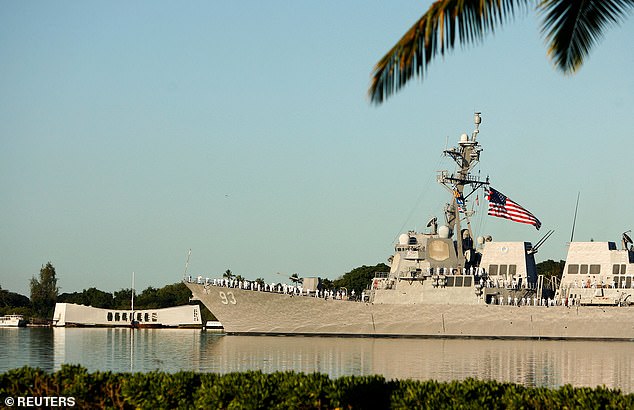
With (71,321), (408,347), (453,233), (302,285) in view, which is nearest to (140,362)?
(408,347)

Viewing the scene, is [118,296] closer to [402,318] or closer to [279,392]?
[402,318]

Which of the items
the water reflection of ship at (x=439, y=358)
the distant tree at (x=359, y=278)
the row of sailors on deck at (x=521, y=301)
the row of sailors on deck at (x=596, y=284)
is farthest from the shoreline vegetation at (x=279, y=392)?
the distant tree at (x=359, y=278)

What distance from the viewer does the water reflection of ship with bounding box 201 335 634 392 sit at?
30.5 m

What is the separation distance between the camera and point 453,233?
182 ft

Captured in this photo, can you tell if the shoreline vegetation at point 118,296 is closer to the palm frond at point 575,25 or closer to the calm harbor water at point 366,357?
the calm harbor water at point 366,357

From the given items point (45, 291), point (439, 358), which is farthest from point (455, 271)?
point (45, 291)

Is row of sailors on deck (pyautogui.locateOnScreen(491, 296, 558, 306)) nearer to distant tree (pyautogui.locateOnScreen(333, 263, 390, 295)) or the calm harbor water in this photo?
the calm harbor water

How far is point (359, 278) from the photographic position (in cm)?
8706

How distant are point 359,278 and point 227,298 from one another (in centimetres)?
3519

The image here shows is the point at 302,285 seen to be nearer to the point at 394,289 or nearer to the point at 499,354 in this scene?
the point at 394,289

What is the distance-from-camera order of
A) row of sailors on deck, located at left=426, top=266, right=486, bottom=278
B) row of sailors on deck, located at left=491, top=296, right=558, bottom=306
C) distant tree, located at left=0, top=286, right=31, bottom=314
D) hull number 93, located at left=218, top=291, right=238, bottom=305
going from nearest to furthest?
row of sailors on deck, located at left=491, top=296, right=558, bottom=306, row of sailors on deck, located at left=426, top=266, right=486, bottom=278, hull number 93, located at left=218, top=291, right=238, bottom=305, distant tree, located at left=0, top=286, right=31, bottom=314

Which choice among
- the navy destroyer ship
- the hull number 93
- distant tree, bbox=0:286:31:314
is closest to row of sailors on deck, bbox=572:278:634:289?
the navy destroyer ship

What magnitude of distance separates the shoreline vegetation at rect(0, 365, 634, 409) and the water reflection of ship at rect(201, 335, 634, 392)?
43.8 ft

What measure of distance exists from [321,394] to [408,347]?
29949mm
